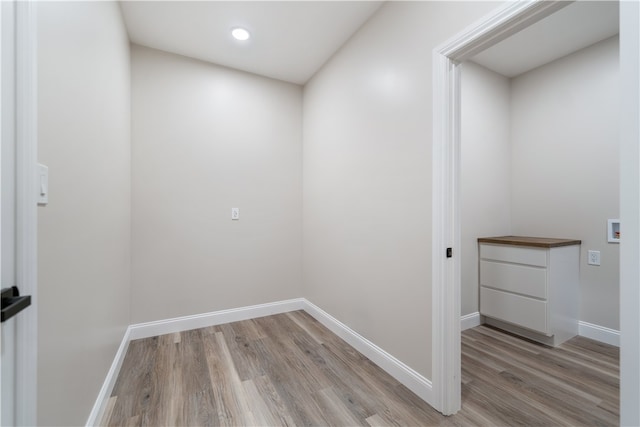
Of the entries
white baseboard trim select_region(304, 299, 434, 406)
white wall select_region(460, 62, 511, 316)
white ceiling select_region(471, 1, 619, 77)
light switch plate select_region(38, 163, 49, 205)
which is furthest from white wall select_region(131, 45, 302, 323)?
white ceiling select_region(471, 1, 619, 77)

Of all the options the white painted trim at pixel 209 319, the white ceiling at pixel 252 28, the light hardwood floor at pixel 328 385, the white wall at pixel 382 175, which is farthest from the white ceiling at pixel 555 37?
the white painted trim at pixel 209 319

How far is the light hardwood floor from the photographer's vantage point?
1471mm

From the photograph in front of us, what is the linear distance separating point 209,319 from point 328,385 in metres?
1.45

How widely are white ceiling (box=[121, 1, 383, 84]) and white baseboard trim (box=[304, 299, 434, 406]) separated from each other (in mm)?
2461

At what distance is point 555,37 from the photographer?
2303 millimetres

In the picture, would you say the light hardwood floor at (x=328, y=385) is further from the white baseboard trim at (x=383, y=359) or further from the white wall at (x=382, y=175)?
the white wall at (x=382, y=175)

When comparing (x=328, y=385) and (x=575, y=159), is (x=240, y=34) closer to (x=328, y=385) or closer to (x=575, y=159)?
(x=328, y=385)

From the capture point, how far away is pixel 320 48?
2.44 meters

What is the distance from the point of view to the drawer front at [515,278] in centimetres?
230

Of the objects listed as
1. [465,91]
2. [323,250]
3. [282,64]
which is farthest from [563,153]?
[282,64]

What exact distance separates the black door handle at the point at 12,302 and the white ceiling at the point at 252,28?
6.78 feet

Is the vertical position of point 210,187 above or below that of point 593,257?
above

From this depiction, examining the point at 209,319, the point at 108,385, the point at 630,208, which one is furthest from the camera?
the point at 209,319

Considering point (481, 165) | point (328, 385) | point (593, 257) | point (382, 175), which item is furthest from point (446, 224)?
point (593, 257)
